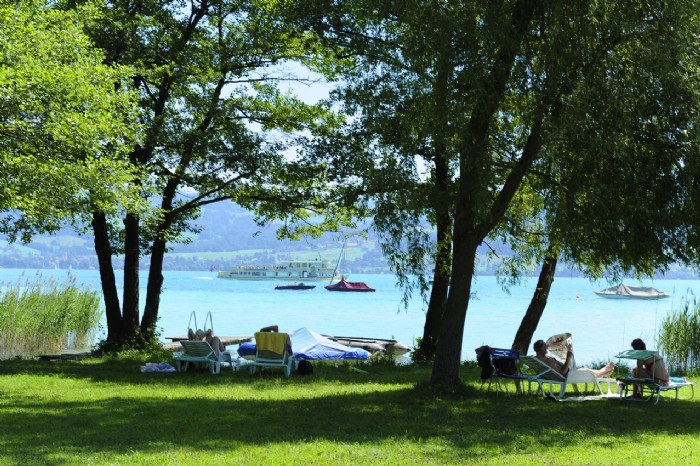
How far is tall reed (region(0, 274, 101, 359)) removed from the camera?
1942cm

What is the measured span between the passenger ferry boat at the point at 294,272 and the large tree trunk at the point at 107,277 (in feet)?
318

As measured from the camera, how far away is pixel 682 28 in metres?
10.3

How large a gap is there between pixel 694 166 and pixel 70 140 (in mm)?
8771

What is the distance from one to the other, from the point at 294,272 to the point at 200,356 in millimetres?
108986

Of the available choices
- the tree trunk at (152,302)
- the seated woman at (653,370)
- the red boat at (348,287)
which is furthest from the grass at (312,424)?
the red boat at (348,287)

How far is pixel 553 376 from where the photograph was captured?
12203mm

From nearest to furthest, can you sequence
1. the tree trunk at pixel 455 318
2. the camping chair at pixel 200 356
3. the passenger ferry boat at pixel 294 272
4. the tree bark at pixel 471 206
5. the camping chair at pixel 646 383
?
the tree bark at pixel 471 206, the camping chair at pixel 646 383, the tree trunk at pixel 455 318, the camping chair at pixel 200 356, the passenger ferry boat at pixel 294 272

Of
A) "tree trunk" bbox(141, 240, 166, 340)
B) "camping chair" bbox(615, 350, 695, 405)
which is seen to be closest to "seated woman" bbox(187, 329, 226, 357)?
"tree trunk" bbox(141, 240, 166, 340)

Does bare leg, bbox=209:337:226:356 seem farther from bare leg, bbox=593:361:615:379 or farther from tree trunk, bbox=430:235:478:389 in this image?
bare leg, bbox=593:361:615:379

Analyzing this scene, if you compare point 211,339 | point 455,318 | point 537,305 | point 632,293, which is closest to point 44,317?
point 211,339

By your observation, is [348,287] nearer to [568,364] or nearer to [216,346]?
[216,346]

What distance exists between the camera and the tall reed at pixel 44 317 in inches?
765

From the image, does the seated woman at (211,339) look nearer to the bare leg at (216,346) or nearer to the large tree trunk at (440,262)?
the bare leg at (216,346)

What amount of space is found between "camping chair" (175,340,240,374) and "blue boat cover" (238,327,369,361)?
250 cm
